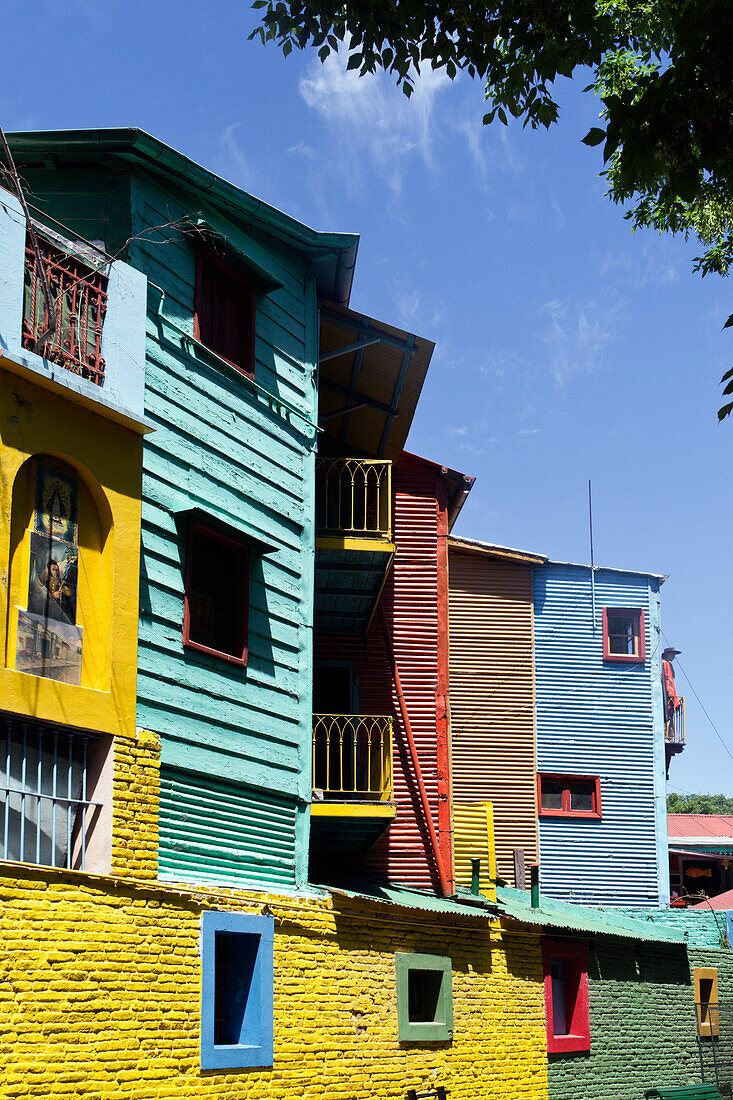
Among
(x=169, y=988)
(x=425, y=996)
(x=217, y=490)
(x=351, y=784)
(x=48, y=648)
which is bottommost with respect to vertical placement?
(x=425, y=996)

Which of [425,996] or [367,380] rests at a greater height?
[367,380]

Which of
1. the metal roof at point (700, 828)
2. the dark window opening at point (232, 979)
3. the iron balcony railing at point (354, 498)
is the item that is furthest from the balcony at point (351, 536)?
the metal roof at point (700, 828)

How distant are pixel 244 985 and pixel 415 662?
780 cm

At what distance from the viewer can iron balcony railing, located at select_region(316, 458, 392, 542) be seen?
55.1ft

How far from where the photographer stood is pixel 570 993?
19.3 meters

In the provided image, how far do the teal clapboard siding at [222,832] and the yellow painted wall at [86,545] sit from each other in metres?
1.15

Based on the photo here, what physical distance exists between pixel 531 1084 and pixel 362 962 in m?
4.68

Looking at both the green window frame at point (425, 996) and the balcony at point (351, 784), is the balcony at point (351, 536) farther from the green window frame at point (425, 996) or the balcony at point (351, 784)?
the green window frame at point (425, 996)

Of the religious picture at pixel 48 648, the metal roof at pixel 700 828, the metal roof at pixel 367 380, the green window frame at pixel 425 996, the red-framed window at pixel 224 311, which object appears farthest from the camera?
the metal roof at pixel 700 828

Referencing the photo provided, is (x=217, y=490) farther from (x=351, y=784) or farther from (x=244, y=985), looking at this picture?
(x=351, y=784)

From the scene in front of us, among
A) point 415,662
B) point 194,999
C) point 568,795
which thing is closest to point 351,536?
point 415,662

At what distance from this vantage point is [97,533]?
11.6m

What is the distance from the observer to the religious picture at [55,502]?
11.0 m

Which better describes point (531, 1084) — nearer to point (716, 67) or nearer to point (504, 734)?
point (504, 734)
